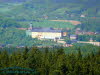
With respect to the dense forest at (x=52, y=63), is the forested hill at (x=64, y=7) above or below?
above

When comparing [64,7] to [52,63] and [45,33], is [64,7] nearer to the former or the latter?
[45,33]

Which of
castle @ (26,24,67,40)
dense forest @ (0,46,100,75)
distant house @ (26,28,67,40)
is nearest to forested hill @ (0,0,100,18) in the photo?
castle @ (26,24,67,40)

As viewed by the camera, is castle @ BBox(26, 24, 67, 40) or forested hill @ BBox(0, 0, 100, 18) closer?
castle @ BBox(26, 24, 67, 40)

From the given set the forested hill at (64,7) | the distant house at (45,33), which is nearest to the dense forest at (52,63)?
the distant house at (45,33)

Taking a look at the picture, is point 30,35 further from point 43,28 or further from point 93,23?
point 93,23

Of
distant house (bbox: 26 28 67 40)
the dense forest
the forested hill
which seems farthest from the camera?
the forested hill

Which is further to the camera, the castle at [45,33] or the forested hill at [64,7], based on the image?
the forested hill at [64,7]

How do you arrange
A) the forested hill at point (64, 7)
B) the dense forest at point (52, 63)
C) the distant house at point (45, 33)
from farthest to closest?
the forested hill at point (64, 7) → the distant house at point (45, 33) → the dense forest at point (52, 63)

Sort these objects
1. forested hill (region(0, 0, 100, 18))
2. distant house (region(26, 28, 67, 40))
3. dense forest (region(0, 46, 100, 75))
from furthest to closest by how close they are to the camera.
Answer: forested hill (region(0, 0, 100, 18)) < distant house (region(26, 28, 67, 40)) < dense forest (region(0, 46, 100, 75))

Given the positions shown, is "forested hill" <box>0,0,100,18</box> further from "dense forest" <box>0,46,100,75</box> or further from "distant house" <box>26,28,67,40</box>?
"dense forest" <box>0,46,100,75</box>

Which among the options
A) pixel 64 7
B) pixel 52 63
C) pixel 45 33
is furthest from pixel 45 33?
pixel 52 63

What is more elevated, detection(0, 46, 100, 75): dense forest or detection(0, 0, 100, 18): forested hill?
detection(0, 0, 100, 18): forested hill

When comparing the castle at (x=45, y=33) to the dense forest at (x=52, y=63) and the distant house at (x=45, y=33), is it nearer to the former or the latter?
the distant house at (x=45, y=33)

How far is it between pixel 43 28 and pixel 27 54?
45523 millimetres
